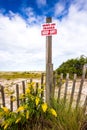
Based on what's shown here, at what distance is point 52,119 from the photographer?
18.0ft

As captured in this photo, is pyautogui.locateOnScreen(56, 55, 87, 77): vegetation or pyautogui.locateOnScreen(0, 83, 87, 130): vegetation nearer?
pyautogui.locateOnScreen(0, 83, 87, 130): vegetation

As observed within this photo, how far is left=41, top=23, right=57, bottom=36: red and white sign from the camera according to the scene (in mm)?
6019

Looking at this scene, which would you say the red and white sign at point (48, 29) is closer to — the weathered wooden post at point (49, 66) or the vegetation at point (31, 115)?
the weathered wooden post at point (49, 66)

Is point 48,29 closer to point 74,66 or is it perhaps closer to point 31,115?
point 31,115

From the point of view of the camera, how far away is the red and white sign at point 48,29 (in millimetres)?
6019

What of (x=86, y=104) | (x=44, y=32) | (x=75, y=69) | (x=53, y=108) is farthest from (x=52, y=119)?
(x=75, y=69)

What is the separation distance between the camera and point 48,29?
239 inches

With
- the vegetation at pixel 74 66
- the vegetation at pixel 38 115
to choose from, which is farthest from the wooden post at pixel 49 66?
the vegetation at pixel 74 66

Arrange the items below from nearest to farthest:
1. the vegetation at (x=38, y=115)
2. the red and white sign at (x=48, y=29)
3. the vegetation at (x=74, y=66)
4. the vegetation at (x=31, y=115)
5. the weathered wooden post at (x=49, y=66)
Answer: the vegetation at (x=38, y=115) < the vegetation at (x=31, y=115) < the red and white sign at (x=48, y=29) < the weathered wooden post at (x=49, y=66) < the vegetation at (x=74, y=66)

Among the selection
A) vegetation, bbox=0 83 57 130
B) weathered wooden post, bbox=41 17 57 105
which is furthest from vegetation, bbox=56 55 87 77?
vegetation, bbox=0 83 57 130

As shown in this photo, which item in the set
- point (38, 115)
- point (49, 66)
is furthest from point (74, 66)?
point (38, 115)

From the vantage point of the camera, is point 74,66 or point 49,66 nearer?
point 49,66

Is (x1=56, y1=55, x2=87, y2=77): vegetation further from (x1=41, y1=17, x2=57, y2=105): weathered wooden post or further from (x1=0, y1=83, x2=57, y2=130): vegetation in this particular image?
(x1=0, y1=83, x2=57, y2=130): vegetation

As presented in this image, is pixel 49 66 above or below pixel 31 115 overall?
above
